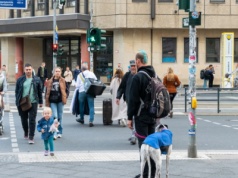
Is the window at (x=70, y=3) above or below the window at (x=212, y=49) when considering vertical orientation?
above

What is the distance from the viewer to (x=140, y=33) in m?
42.3

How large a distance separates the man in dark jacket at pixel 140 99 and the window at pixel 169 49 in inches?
1351

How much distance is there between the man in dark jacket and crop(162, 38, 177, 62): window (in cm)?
3431

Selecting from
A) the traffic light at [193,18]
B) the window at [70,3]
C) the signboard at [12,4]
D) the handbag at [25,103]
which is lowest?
the handbag at [25,103]

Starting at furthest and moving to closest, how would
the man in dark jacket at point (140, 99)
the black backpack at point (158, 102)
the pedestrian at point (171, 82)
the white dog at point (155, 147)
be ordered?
the pedestrian at point (171, 82) < the man in dark jacket at point (140, 99) < the black backpack at point (158, 102) < the white dog at point (155, 147)

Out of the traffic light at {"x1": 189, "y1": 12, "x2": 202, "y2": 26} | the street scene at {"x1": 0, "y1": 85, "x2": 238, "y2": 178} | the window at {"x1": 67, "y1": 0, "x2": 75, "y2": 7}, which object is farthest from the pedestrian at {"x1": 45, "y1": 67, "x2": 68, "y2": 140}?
the window at {"x1": 67, "y1": 0, "x2": 75, "y2": 7}

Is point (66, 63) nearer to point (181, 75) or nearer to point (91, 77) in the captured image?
point (181, 75)

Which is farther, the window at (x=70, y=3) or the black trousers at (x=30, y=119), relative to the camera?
the window at (x=70, y=3)

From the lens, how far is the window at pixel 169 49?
4241cm

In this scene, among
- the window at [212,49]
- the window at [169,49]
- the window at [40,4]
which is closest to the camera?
the window at [169,49]

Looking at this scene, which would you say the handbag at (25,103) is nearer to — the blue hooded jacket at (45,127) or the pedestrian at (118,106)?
the blue hooded jacket at (45,127)

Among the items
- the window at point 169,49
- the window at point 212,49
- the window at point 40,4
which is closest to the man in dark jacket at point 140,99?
the window at point 169,49

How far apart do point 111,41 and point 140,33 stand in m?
2.99

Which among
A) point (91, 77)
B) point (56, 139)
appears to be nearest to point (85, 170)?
point (56, 139)
